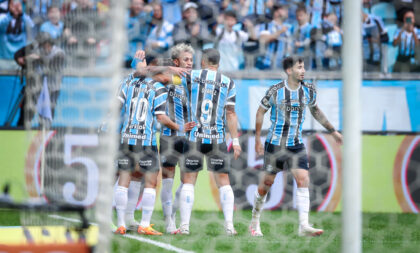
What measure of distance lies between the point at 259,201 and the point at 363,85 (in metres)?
2.26

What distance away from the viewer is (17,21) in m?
6.25

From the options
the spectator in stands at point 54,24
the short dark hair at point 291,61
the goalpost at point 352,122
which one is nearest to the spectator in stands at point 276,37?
the short dark hair at point 291,61

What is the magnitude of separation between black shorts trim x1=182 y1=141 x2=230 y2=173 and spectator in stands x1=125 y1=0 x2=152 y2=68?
119cm

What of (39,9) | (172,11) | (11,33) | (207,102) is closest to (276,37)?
(172,11)

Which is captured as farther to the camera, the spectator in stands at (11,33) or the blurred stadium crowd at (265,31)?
the spectator in stands at (11,33)

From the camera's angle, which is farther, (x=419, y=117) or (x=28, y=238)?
(x=419, y=117)

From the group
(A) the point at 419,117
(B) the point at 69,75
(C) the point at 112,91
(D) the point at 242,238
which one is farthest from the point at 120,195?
(A) the point at 419,117

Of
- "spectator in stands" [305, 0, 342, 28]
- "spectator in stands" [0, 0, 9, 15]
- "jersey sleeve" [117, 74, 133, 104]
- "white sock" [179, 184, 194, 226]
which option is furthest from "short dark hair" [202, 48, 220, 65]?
"spectator in stands" [0, 0, 9, 15]

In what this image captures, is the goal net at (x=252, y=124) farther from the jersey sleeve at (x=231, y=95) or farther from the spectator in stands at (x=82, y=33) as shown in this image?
the jersey sleeve at (x=231, y=95)

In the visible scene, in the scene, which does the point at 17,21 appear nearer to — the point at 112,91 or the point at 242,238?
the point at 242,238

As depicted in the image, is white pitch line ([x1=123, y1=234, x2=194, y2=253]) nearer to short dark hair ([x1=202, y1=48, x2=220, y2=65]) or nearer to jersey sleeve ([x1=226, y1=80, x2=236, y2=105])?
jersey sleeve ([x1=226, y1=80, x2=236, y2=105])

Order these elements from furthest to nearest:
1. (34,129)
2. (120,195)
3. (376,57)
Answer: (376,57), (34,129), (120,195)

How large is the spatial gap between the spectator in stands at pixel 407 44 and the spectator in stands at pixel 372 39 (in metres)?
0.14

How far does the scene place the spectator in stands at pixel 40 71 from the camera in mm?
4598
